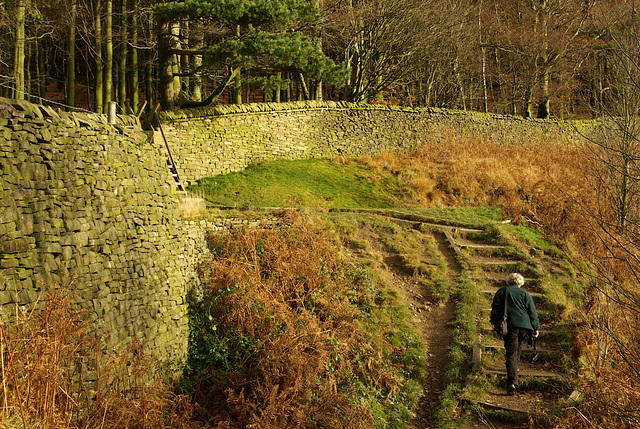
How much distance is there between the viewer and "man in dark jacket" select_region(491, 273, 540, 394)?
8742mm

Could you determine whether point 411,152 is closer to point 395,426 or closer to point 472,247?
point 472,247

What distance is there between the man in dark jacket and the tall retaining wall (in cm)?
1250

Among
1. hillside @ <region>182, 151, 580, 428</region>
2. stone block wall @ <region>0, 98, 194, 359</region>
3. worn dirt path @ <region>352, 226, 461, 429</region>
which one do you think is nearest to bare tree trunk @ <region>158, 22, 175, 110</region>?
hillside @ <region>182, 151, 580, 428</region>

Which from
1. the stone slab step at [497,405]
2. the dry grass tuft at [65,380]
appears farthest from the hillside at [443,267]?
the dry grass tuft at [65,380]

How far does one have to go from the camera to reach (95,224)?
7848 millimetres

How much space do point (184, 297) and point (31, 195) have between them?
4.04 m

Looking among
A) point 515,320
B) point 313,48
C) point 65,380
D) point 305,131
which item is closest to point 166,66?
point 313,48

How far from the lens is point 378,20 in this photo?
2527 centimetres

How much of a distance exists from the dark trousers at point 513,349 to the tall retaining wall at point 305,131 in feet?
42.0

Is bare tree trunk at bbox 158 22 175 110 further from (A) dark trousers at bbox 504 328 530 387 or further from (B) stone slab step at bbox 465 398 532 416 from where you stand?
(B) stone slab step at bbox 465 398 532 416

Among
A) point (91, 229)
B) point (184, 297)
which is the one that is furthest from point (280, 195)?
point (91, 229)

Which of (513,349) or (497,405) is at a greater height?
(513,349)

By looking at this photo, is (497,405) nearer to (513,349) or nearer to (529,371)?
(513,349)

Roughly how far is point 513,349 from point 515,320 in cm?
49
